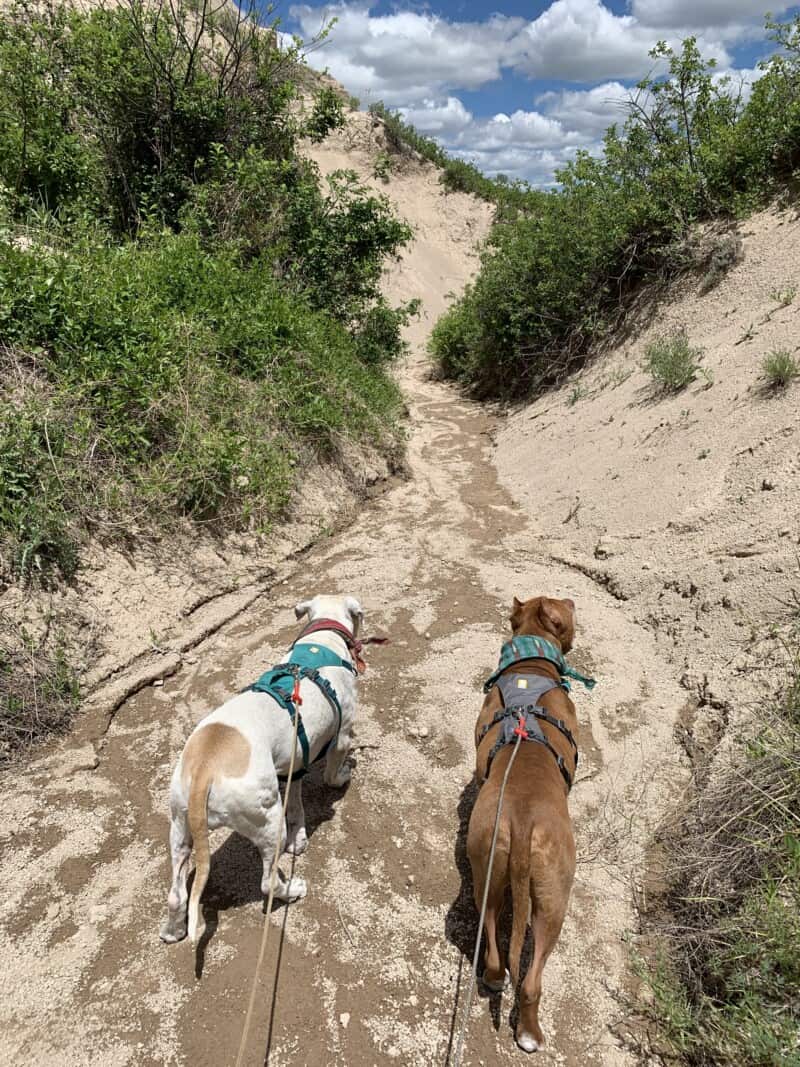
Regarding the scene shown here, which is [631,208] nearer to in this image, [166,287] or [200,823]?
[166,287]

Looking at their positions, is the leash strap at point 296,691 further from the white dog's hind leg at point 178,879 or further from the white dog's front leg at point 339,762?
the white dog's hind leg at point 178,879

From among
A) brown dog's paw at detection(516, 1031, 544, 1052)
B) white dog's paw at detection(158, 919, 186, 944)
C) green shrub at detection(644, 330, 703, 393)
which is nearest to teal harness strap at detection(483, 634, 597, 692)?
brown dog's paw at detection(516, 1031, 544, 1052)

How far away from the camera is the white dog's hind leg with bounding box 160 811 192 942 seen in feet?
7.85

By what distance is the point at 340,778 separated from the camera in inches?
135

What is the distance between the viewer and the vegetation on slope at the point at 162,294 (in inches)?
188

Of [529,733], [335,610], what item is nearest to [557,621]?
[529,733]

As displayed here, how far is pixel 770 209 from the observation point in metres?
8.56

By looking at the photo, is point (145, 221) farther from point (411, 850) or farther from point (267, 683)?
point (411, 850)

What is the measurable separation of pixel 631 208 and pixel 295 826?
10.2 m

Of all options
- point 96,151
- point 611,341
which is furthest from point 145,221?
point 611,341

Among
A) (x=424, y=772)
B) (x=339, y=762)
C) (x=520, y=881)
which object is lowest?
(x=424, y=772)

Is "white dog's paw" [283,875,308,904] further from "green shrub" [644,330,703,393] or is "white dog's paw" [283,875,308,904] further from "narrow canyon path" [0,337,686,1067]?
"green shrub" [644,330,703,393]

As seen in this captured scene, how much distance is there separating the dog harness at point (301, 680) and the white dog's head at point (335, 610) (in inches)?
5.6

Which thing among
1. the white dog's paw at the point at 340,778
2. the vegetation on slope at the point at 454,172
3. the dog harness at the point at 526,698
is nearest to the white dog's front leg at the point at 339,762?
the white dog's paw at the point at 340,778
